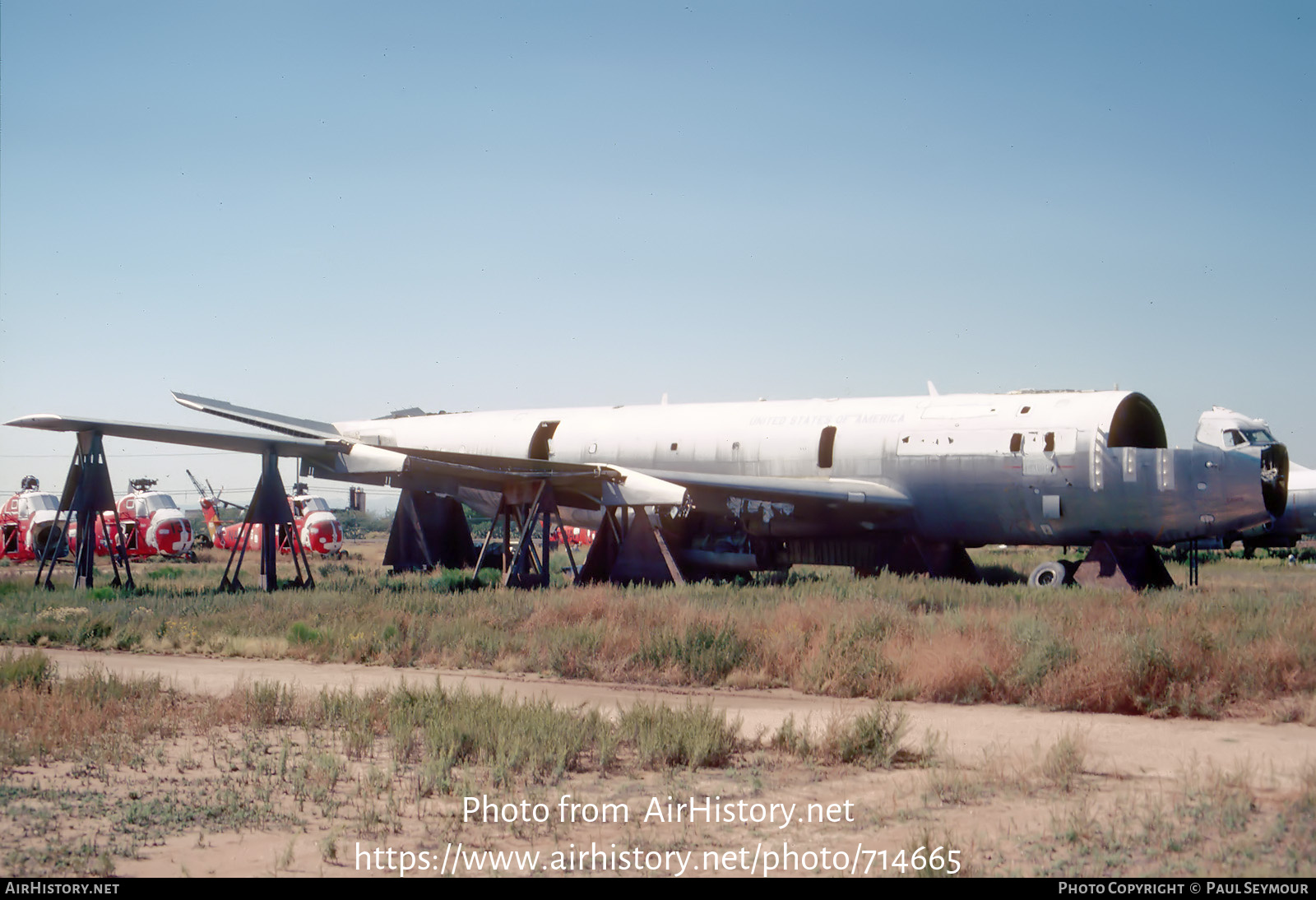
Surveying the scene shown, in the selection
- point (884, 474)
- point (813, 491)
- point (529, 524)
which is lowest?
point (529, 524)

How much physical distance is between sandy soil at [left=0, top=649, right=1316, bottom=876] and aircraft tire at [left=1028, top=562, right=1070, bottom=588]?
11010 millimetres

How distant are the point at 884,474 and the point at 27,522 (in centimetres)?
3665

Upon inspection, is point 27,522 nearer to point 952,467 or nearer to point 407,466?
point 407,466

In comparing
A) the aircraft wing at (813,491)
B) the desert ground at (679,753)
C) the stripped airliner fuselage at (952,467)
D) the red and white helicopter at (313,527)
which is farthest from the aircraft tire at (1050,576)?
the red and white helicopter at (313,527)

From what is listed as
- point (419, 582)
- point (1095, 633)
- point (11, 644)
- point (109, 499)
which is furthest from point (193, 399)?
point (1095, 633)

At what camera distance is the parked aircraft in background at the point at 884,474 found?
20.4m

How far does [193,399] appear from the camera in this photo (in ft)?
92.5

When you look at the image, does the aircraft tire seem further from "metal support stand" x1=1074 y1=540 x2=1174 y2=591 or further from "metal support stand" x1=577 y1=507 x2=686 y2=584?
"metal support stand" x1=577 y1=507 x2=686 y2=584

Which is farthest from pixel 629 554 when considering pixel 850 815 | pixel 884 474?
pixel 850 815

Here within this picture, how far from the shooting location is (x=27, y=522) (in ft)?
140

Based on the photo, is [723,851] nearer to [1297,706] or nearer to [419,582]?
[1297,706]

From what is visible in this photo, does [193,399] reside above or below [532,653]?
above

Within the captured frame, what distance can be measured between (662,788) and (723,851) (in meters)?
1.80

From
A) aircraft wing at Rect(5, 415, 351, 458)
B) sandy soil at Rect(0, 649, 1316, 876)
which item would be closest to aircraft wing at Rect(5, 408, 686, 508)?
aircraft wing at Rect(5, 415, 351, 458)
